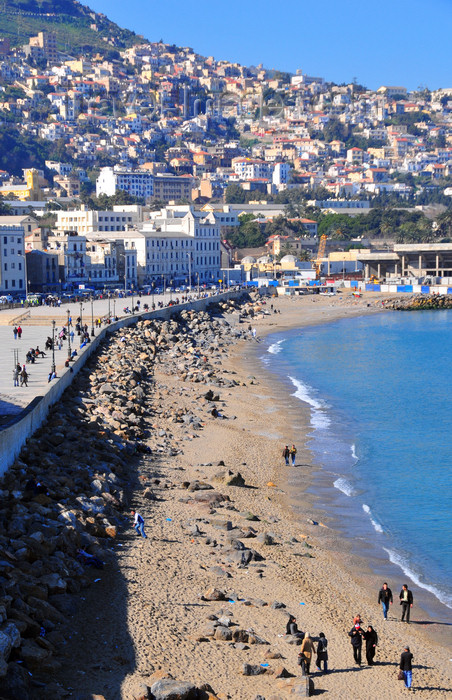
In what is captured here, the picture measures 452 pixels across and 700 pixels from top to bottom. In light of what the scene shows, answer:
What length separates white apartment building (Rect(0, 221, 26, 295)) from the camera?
61.8 meters

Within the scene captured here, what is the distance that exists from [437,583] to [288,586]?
251 centimetres

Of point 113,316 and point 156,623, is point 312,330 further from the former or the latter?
point 156,623

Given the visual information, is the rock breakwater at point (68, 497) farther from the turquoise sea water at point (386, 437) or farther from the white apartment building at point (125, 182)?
the white apartment building at point (125, 182)

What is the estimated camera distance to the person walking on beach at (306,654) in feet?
37.4

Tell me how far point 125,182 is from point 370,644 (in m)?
142

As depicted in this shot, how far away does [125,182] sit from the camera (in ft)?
491

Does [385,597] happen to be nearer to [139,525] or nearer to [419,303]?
[139,525]

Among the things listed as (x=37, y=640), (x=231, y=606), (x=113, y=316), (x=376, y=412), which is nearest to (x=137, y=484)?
(x=231, y=606)

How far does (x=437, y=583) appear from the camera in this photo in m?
15.2

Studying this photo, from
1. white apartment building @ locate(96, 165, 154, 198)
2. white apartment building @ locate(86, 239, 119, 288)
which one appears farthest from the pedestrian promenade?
white apartment building @ locate(96, 165, 154, 198)

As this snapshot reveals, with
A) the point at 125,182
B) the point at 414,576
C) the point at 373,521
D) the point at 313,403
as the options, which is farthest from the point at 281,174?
the point at 414,576

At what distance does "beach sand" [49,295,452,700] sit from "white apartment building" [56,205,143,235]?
2738 inches

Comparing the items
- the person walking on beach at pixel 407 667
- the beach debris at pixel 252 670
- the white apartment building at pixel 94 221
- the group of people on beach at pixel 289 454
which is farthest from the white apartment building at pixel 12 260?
the person walking on beach at pixel 407 667

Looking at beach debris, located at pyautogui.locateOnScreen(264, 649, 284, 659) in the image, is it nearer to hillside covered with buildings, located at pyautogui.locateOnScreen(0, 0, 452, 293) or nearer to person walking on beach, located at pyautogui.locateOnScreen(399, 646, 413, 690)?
person walking on beach, located at pyautogui.locateOnScreen(399, 646, 413, 690)
